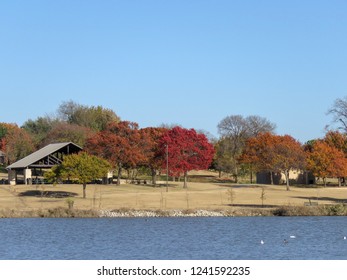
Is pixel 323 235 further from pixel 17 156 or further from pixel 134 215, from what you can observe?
pixel 17 156

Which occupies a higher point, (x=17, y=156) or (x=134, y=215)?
(x=17, y=156)

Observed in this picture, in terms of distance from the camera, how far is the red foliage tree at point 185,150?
129000mm

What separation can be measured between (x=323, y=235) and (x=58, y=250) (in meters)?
22.4

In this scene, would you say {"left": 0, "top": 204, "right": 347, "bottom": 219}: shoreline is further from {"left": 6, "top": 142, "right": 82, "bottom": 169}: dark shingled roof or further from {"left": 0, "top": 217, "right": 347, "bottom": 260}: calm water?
{"left": 6, "top": 142, "right": 82, "bottom": 169}: dark shingled roof

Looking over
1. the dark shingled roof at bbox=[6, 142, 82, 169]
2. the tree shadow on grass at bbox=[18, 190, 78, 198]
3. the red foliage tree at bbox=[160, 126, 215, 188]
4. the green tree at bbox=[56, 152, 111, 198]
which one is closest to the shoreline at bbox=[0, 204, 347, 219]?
the green tree at bbox=[56, 152, 111, 198]

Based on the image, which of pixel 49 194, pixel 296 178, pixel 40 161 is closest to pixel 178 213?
pixel 49 194

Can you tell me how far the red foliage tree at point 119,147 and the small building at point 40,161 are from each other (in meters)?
5.17

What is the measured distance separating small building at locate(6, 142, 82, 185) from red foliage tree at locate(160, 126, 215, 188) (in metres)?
15.1

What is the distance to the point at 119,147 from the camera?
416ft

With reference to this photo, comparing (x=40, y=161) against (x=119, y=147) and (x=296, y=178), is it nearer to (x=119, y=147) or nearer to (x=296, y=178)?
(x=119, y=147)

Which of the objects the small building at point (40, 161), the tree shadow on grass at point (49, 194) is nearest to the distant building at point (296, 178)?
the small building at point (40, 161)

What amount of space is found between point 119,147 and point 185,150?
38.1ft
